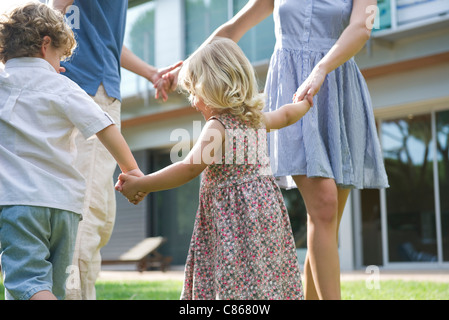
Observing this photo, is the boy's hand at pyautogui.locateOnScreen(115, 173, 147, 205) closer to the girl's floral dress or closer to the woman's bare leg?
the girl's floral dress

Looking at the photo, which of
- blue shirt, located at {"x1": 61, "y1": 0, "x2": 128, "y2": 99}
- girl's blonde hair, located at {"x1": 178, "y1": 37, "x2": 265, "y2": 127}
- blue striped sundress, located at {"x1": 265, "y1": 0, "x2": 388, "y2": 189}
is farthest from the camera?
blue shirt, located at {"x1": 61, "y1": 0, "x2": 128, "y2": 99}

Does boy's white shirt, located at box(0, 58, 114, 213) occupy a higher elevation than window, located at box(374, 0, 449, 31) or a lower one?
lower

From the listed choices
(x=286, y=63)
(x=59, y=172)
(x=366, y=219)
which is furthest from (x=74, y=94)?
(x=366, y=219)

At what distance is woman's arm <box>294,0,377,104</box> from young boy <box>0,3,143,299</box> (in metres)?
0.80

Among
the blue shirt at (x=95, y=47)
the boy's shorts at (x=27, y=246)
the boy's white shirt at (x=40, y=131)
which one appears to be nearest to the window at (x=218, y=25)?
the blue shirt at (x=95, y=47)

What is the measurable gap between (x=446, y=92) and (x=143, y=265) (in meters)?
7.26

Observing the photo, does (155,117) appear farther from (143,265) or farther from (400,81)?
(400,81)

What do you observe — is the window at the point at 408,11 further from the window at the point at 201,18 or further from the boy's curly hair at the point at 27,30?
the boy's curly hair at the point at 27,30

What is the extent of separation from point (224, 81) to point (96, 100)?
2.78ft

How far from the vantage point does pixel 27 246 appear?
2133 mm

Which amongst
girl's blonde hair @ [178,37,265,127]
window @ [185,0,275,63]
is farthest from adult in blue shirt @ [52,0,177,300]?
window @ [185,0,275,63]

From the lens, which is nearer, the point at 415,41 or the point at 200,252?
the point at 200,252

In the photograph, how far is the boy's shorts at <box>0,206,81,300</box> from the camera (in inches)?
82.7
